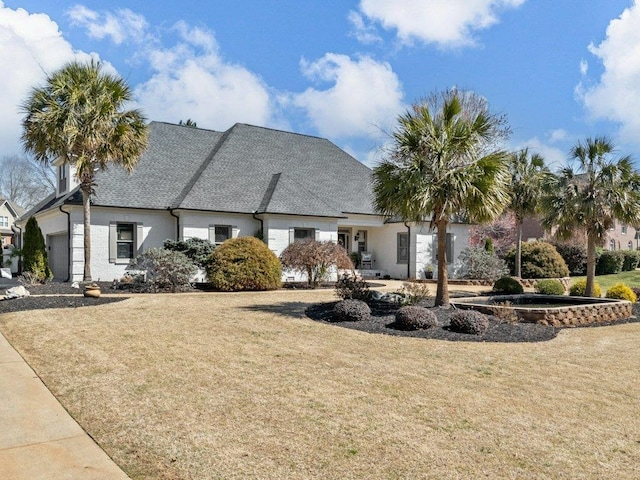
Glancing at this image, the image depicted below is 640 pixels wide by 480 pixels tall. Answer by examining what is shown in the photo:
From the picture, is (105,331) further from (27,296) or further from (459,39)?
(459,39)

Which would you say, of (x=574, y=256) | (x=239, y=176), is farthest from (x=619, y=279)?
(x=239, y=176)

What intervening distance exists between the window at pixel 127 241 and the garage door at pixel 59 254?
140 inches

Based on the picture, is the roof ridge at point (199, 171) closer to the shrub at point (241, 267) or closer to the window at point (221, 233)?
the window at point (221, 233)

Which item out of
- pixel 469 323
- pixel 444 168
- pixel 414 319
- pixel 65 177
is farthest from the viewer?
pixel 65 177

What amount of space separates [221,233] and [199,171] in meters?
3.64

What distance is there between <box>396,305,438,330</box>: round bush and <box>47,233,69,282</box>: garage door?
17.0 meters

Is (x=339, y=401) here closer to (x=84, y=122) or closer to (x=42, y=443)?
(x=42, y=443)

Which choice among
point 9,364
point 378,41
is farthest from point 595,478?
point 378,41

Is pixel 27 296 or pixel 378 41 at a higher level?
pixel 378 41

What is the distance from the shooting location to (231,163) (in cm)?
2258

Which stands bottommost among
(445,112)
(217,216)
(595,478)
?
(595,478)

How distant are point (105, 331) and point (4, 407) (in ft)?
Result: 14.2

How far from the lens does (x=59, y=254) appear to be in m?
22.3

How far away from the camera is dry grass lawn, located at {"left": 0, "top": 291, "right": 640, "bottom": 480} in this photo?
3.85 m
